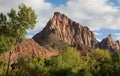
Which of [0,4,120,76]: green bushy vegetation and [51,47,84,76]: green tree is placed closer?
[0,4,120,76]: green bushy vegetation

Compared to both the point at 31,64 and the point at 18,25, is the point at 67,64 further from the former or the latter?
the point at 18,25

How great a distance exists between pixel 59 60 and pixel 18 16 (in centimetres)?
3735

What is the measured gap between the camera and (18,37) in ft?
201

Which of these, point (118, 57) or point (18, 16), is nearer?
point (18, 16)

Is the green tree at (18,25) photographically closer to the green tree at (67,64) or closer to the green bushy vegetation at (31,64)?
the green bushy vegetation at (31,64)

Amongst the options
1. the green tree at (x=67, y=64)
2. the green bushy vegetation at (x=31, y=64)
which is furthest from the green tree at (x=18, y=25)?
the green tree at (x=67, y=64)

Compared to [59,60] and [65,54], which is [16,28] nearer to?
[59,60]

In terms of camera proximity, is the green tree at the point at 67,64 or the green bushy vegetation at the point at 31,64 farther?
the green tree at the point at 67,64

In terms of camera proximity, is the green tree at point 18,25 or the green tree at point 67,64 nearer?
the green tree at point 18,25

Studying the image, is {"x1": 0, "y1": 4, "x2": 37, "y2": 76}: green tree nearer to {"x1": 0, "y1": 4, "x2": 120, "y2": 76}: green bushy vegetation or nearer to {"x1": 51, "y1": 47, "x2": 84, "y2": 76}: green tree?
{"x1": 0, "y1": 4, "x2": 120, "y2": 76}: green bushy vegetation

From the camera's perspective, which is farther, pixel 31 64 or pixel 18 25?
pixel 31 64

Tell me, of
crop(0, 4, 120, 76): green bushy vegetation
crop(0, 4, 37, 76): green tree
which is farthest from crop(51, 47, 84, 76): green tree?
crop(0, 4, 37, 76): green tree

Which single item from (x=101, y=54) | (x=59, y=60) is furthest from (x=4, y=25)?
(x=101, y=54)

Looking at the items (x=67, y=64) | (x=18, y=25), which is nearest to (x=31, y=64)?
(x=67, y=64)
